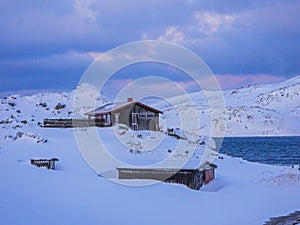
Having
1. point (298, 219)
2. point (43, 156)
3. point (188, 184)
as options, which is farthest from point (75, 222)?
point (43, 156)

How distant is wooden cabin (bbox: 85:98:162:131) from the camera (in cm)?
4478

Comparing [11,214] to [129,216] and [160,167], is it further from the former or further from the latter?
[160,167]

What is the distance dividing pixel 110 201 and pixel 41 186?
249 centimetres

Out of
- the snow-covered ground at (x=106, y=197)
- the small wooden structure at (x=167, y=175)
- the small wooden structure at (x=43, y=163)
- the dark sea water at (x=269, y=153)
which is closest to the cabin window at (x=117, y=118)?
the snow-covered ground at (x=106, y=197)

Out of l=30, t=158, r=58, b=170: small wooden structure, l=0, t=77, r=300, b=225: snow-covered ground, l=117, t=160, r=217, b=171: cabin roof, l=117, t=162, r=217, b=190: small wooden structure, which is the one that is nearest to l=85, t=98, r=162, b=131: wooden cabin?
l=0, t=77, r=300, b=225: snow-covered ground

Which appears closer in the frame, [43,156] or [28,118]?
[43,156]

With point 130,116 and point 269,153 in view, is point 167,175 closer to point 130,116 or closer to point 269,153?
point 130,116

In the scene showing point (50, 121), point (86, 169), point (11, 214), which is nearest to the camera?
point (11, 214)

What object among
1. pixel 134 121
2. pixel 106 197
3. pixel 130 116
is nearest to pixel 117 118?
pixel 130 116

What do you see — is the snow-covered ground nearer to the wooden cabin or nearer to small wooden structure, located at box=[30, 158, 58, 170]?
small wooden structure, located at box=[30, 158, 58, 170]

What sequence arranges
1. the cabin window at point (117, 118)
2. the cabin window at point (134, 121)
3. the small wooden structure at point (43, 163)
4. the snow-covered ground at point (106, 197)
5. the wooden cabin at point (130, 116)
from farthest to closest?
the cabin window at point (134, 121)
the cabin window at point (117, 118)
the wooden cabin at point (130, 116)
the small wooden structure at point (43, 163)
the snow-covered ground at point (106, 197)

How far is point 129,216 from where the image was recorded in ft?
43.9

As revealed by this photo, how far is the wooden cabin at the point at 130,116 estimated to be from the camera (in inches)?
1763

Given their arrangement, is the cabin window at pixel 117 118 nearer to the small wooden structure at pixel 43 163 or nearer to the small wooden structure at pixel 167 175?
the small wooden structure at pixel 167 175
